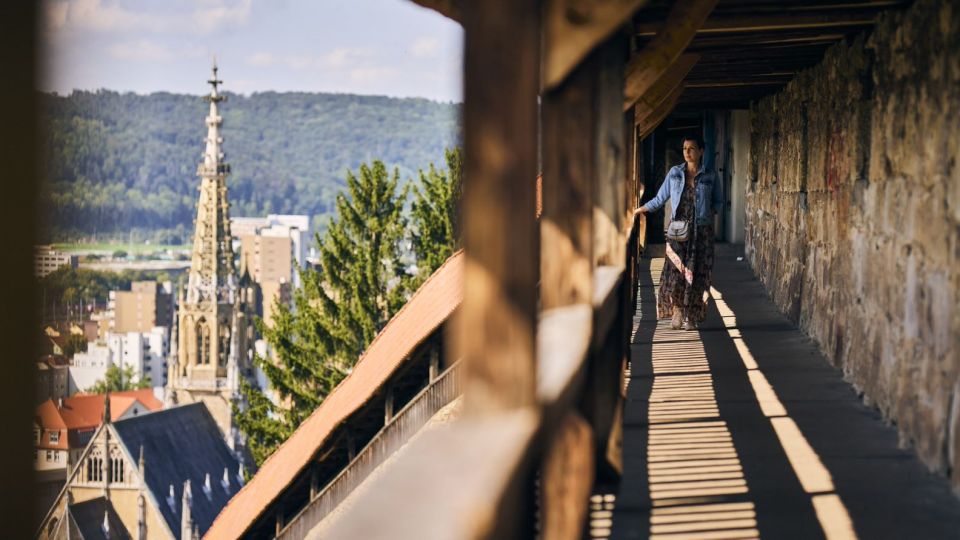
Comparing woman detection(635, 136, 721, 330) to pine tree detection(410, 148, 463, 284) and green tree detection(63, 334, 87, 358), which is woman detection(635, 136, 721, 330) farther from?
pine tree detection(410, 148, 463, 284)

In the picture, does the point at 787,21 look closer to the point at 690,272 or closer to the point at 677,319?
the point at 690,272

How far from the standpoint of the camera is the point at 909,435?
5711 millimetres

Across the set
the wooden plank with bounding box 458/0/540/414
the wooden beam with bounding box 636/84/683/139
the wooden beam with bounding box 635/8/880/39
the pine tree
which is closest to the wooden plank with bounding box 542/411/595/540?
the wooden plank with bounding box 458/0/540/414

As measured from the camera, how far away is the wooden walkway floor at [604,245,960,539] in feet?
15.1

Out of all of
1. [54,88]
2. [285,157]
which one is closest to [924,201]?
[54,88]

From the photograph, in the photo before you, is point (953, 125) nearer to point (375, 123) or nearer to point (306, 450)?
point (306, 450)

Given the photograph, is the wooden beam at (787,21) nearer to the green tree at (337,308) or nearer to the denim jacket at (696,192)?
the denim jacket at (696,192)

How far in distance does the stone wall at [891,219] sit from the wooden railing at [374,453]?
4.88 m

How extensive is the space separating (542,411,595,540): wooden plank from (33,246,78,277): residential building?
108 inches

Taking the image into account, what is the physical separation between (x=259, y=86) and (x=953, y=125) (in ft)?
540

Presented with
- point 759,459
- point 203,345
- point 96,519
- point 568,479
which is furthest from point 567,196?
point 203,345

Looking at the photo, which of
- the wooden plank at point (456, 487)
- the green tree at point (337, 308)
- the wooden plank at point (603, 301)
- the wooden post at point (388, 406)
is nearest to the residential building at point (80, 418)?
the wooden plank at point (456, 487)

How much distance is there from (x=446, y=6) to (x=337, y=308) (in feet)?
140

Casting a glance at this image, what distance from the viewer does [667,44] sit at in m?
6.33
